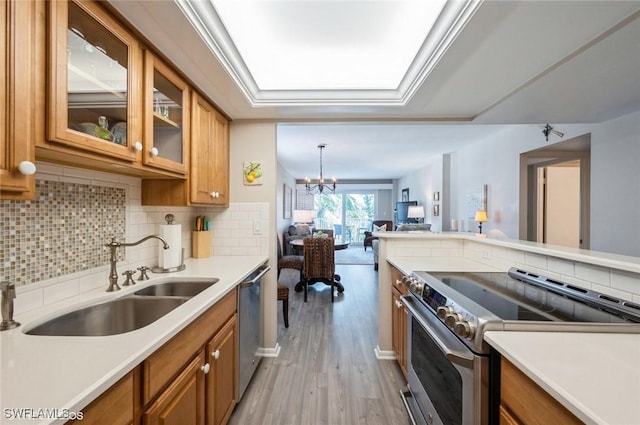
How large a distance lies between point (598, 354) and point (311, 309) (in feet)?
10.1

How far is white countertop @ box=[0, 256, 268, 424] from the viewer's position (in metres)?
0.58

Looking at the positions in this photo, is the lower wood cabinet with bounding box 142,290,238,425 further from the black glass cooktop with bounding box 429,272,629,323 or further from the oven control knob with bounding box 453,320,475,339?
the black glass cooktop with bounding box 429,272,629,323

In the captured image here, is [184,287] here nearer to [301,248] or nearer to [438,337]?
[438,337]

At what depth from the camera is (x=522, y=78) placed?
1.78 m

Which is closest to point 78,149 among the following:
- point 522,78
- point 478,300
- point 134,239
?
point 134,239

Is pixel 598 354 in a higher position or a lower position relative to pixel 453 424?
higher

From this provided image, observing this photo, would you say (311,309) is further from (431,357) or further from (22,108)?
(22,108)

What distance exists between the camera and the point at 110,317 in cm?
126

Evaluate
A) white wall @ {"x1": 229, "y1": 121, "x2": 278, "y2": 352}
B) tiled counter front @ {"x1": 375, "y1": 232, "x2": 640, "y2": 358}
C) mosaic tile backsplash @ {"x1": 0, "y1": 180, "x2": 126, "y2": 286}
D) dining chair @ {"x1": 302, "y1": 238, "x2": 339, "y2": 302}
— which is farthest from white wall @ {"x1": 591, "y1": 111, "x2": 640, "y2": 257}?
mosaic tile backsplash @ {"x1": 0, "y1": 180, "x2": 126, "y2": 286}

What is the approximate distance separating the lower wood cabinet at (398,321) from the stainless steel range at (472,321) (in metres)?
0.25

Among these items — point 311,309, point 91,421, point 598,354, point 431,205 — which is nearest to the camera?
point 91,421

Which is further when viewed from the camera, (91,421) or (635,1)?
(635,1)

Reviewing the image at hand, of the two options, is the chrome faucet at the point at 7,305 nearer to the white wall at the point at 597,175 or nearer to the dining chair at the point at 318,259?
the dining chair at the point at 318,259

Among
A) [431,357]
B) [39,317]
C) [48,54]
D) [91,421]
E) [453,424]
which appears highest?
[48,54]
